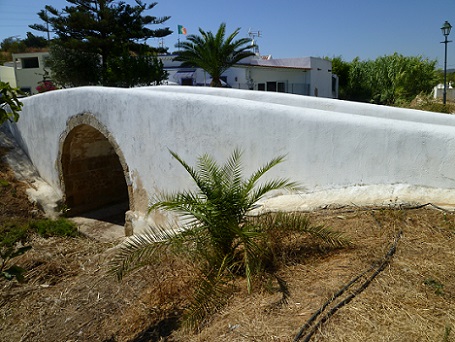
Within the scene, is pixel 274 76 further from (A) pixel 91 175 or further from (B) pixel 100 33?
(A) pixel 91 175

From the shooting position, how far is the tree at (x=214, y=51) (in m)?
16.6

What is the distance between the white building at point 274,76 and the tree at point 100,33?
253 centimetres

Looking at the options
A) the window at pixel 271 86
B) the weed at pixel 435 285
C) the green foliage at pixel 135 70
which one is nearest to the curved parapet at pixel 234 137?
the weed at pixel 435 285

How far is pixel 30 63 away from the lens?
28.1 meters

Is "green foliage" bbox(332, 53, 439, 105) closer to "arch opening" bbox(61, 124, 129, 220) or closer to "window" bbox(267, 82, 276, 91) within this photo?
"window" bbox(267, 82, 276, 91)

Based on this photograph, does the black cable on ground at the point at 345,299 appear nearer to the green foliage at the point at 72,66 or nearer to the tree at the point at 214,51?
the tree at the point at 214,51

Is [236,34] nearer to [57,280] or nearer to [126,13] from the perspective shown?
[126,13]

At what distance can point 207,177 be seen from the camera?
4035 millimetres

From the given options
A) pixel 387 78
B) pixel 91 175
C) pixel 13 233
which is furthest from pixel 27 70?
pixel 387 78

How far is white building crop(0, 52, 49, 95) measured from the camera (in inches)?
1067

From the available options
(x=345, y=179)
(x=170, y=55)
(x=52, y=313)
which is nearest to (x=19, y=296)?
(x=52, y=313)

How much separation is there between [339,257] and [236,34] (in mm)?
14837

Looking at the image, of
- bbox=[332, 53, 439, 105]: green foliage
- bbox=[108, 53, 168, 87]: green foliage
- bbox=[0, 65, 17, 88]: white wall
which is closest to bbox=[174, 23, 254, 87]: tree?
bbox=[108, 53, 168, 87]: green foliage

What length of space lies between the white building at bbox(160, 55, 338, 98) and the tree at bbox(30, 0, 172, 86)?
253 cm
